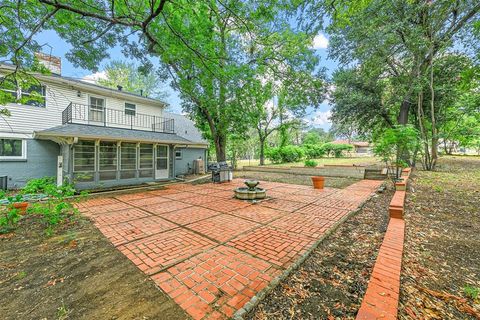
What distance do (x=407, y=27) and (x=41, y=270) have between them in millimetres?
14842

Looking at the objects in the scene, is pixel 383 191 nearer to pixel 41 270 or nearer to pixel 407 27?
pixel 407 27

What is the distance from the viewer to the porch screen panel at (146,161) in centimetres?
1080

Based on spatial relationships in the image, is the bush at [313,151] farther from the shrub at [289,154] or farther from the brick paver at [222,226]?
the brick paver at [222,226]

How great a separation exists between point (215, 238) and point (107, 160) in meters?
8.59

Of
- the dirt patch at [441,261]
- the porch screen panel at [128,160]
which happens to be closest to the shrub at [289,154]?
the porch screen panel at [128,160]

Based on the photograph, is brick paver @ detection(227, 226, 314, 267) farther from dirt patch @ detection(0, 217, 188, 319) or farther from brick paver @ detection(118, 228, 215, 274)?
dirt patch @ detection(0, 217, 188, 319)

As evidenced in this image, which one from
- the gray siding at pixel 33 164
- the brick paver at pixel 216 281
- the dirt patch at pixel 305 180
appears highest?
the gray siding at pixel 33 164

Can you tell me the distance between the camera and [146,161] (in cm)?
1106

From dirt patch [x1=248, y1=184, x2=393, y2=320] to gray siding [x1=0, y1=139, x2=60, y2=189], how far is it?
12.0 meters

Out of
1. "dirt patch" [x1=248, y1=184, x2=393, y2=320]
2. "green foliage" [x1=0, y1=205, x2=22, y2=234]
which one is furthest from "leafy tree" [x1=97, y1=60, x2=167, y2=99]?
"dirt patch" [x1=248, y1=184, x2=393, y2=320]

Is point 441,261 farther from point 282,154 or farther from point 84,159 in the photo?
point 282,154

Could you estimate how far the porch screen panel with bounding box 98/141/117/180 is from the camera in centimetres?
936

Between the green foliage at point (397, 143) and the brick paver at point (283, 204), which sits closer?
the brick paver at point (283, 204)

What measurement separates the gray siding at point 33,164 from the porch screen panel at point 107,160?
2.37 meters
